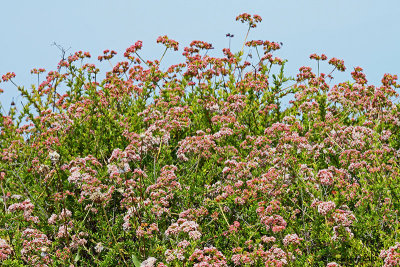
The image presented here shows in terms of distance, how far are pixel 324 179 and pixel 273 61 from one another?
207 inches

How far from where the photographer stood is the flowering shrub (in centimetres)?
531

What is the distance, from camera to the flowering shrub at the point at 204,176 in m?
5.31

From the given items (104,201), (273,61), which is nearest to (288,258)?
(104,201)

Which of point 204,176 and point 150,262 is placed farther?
point 204,176

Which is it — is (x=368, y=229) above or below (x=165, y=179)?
below

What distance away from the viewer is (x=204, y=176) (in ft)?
22.5

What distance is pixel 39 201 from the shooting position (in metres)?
7.01

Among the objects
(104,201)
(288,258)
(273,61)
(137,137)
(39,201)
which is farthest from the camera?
(273,61)

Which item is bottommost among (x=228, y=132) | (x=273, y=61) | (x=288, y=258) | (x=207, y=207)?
(x=288, y=258)

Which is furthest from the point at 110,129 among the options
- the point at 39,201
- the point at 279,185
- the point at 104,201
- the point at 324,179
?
the point at 324,179

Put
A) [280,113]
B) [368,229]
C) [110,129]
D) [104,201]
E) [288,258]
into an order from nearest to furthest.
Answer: [288,258] → [368,229] → [104,201] → [110,129] → [280,113]

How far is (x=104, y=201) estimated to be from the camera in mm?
5938

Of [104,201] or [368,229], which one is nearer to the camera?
[368,229]

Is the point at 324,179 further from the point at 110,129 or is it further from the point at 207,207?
the point at 110,129
